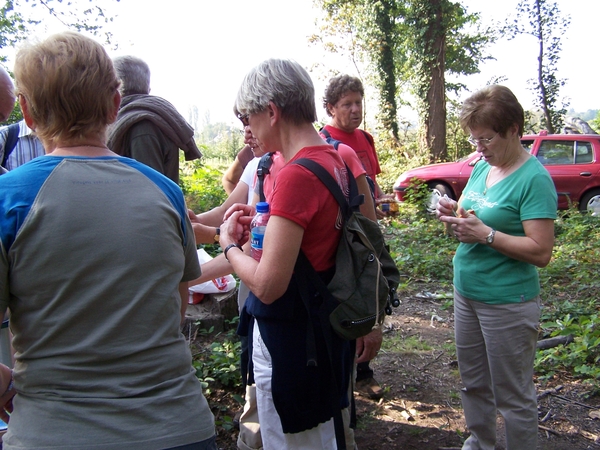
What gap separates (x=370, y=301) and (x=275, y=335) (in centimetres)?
34

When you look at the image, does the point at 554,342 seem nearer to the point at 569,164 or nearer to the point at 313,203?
the point at 313,203

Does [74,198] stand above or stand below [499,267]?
above

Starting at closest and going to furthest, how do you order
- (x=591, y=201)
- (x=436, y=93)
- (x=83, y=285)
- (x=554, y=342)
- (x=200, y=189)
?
(x=83, y=285) < (x=554, y=342) < (x=591, y=201) < (x=200, y=189) < (x=436, y=93)

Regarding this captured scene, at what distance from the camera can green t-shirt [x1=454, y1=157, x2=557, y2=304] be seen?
2.28 meters

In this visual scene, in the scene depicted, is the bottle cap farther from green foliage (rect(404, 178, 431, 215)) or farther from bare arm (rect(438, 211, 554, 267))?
green foliage (rect(404, 178, 431, 215))

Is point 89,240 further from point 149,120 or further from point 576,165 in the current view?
point 576,165

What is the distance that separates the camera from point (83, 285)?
121 cm

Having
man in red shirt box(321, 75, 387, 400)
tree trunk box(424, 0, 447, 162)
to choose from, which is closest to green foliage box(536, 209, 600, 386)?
man in red shirt box(321, 75, 387, 400)

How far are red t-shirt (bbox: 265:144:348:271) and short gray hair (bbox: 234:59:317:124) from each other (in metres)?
0.14

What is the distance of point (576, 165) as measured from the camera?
392 inches

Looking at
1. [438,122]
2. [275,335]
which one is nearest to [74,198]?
[275,335]

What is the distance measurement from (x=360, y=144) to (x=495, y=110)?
1580 millimetres

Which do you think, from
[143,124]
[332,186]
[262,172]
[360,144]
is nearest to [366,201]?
[262,172]

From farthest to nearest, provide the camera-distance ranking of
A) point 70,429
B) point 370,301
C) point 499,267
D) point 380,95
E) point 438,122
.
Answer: point 380,95, point 438,122, point 499,267, point 370,301, point 70,429
